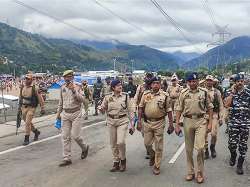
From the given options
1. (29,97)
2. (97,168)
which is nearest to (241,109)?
(97,168)

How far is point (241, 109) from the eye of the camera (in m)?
9.61

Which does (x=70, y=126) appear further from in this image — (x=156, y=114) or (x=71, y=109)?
(x=156, y=114)

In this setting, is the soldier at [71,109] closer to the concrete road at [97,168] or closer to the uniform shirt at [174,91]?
the concrete road at [97,168]

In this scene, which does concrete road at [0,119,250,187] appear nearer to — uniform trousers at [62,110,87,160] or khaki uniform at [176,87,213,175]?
khaki uniform at [176,87,213,175]

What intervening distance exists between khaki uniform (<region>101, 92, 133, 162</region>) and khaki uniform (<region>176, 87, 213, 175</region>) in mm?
1298

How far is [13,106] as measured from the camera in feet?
92.1

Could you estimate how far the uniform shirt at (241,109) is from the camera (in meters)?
9.59

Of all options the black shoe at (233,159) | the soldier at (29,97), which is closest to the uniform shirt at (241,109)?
the black shoe at (233,159)

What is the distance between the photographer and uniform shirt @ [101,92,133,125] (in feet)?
31.9

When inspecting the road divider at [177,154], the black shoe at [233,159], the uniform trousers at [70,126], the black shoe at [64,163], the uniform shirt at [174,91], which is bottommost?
the road divider at [177,154]

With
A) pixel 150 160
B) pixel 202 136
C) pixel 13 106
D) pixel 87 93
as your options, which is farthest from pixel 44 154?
pixel 13 106

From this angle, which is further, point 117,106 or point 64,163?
point 64,163

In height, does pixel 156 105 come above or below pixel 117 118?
above

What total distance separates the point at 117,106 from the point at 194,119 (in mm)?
1636
